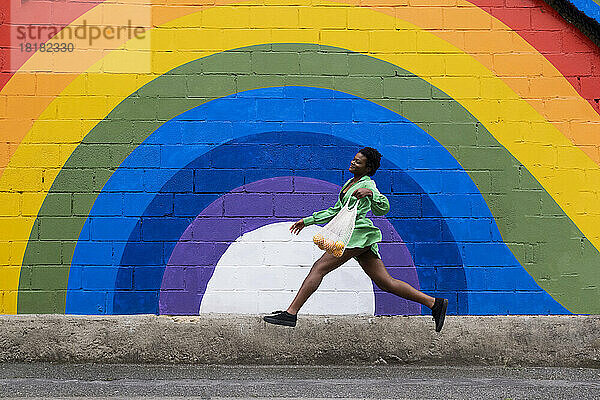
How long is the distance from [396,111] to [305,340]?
6.93 feet

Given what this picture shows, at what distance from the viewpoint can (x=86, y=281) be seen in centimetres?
627

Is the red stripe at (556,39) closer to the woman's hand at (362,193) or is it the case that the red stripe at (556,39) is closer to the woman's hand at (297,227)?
the woman's hand at (362,193)

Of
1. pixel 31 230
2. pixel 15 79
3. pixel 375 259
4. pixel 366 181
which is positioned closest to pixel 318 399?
pixel 375 259

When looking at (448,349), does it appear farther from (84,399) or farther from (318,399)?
(84,399)

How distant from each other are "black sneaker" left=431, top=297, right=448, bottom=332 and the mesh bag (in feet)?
3.09

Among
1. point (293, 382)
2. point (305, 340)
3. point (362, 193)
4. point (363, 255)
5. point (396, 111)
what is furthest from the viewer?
point (396, 111)

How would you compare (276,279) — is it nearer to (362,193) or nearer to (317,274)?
(317,274)

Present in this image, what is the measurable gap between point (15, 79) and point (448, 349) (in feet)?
14.3

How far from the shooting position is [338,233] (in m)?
5.75

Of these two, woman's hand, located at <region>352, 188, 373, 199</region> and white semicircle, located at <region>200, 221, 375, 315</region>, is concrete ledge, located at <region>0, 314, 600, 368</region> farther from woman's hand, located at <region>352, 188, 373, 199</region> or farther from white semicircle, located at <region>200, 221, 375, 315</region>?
woman's hand, located at <region>352, 188, 373, 199</region>

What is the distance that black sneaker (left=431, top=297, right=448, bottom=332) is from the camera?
19.8 ft

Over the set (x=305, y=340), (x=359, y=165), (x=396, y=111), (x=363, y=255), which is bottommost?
(x=305, y=340)

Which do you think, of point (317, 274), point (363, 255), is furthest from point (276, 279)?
point (363, 255)

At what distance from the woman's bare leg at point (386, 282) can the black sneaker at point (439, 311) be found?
0.05 m
